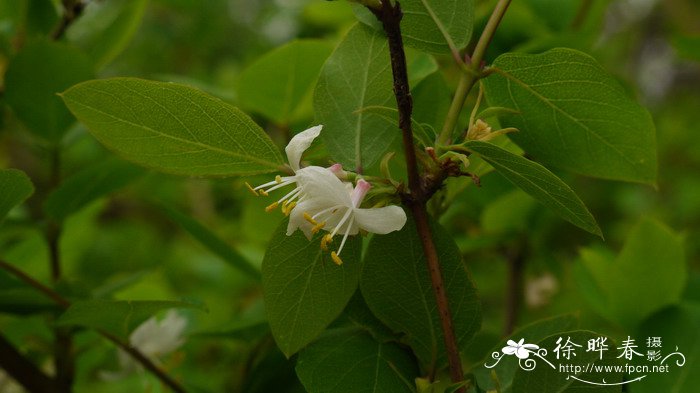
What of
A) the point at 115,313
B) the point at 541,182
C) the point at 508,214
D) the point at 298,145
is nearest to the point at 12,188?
the point at 115,313

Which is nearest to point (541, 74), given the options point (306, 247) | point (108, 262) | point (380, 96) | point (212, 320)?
point (380, 96)

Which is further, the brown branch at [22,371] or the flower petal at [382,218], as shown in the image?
the brown branch at [22,371]

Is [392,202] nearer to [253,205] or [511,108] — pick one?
[511,108]

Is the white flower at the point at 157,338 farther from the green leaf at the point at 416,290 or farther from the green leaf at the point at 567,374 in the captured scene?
the green leaf at the point at 567,374

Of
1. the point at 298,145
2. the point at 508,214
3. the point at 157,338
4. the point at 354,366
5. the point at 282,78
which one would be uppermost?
the point at 298,145

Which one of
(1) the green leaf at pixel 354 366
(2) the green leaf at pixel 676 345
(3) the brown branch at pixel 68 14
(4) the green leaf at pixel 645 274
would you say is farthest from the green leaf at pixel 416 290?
(3) the brown branch at pixel 68 14

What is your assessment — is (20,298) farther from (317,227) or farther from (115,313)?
(317,227)

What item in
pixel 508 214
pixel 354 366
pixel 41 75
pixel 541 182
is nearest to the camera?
pixel 541 182
